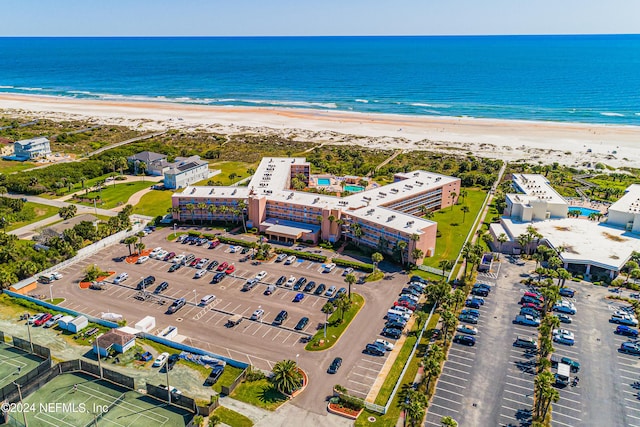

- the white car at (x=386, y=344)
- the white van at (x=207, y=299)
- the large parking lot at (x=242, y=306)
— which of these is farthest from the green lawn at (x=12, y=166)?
the white car at (x=386, y=344)

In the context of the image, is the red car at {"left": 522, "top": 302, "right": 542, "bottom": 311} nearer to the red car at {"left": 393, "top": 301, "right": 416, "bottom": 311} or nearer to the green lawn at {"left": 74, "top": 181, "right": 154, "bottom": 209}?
the red car at {"left": 393, "top": 301, "right": 416, "bottom": 311}

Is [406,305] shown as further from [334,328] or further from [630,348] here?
[630,348]

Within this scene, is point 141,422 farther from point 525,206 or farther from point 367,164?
point 367,164

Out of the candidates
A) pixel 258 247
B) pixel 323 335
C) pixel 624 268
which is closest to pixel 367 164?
pixel 258 247

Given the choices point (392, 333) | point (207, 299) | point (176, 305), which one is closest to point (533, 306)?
point (392, 333)

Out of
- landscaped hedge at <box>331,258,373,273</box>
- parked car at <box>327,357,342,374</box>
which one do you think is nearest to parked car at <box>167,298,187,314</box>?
parked car at <box>327,357,342,374</box>
